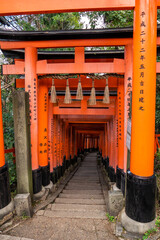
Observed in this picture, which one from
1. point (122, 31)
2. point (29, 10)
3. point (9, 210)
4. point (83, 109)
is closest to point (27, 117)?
point (9, 210)

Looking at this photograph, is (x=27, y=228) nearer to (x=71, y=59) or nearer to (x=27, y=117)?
(x=27, y=117)

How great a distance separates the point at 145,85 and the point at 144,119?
1.98 ft

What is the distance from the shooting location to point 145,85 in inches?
109

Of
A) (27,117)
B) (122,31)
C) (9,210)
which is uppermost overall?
(122,31)

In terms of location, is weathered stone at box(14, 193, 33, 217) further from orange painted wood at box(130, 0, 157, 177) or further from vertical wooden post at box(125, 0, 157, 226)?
orange painted wood at box(130, 0, 157, 177)

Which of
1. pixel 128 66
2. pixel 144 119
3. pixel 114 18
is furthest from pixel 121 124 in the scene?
pixel 114 18

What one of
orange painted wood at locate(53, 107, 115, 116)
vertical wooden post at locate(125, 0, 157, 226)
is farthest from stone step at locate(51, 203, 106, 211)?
orange painted wood at locate(53, 107, 115, 116)

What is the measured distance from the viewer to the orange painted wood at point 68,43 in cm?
427

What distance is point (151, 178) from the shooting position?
282 cm

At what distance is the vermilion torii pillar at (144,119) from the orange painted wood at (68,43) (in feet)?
4.59

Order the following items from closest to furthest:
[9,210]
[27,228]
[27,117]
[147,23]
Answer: [147,23] < [27,228] < [9,210] < [27,117]

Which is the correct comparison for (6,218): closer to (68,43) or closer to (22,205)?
(22,205)

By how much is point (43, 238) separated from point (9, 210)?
1026mm

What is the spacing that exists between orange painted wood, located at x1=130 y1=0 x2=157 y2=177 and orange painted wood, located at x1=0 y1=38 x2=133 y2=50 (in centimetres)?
140
